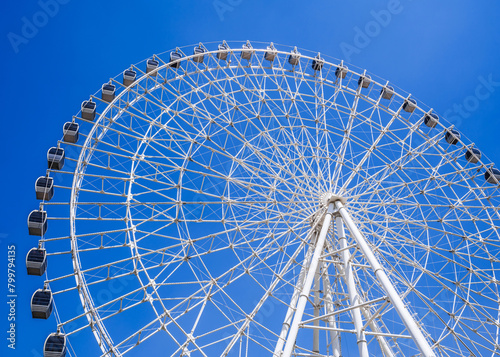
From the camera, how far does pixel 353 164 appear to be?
1005 inches

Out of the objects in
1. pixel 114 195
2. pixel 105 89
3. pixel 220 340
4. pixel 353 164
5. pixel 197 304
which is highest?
pixel 105 89

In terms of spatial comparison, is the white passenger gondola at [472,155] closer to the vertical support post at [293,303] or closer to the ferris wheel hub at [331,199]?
the ferris wheel hub at [331,199]

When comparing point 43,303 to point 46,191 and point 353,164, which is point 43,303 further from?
point 353,164

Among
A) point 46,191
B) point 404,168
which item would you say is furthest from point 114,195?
point 404,168

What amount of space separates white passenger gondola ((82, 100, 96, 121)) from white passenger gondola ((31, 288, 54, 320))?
8.52 m

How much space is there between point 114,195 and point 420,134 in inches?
633

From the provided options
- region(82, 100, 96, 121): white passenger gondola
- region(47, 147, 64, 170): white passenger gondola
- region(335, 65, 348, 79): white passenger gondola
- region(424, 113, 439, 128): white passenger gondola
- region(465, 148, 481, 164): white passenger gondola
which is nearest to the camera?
region(47, 147, 64, 170): white passenger gondola

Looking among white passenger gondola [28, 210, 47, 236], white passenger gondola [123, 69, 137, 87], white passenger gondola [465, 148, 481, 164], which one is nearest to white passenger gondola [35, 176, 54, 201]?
white passenger gondola [28, 210, 47, 236]

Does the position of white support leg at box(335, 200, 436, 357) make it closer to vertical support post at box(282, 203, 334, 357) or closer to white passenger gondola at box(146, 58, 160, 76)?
vertical support post at box(282, 203, 334, 357)

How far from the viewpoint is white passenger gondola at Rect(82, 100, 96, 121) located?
23.9 meters

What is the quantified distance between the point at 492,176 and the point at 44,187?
21801 mm

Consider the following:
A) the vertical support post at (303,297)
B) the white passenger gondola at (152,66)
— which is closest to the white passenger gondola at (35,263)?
the vertical support post at (303,297)

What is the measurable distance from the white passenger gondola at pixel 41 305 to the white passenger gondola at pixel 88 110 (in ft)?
28.0

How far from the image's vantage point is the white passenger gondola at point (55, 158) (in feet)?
71.6
